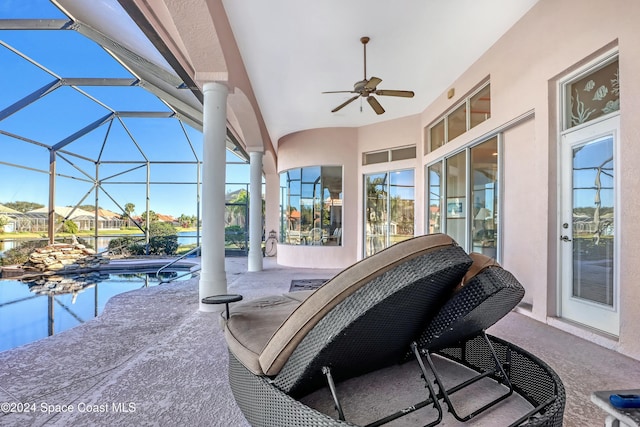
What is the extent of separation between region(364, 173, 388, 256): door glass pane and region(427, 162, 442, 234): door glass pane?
4.10 ft

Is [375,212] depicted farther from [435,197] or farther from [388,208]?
[435,197]

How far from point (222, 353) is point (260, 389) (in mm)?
1415

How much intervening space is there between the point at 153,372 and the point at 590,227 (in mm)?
4036

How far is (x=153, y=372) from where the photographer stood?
2.14 m

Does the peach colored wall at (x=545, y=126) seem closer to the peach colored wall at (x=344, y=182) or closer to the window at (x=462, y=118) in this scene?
the window at (x=462, y=118)

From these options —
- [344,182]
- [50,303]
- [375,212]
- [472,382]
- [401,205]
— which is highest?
[344,182]

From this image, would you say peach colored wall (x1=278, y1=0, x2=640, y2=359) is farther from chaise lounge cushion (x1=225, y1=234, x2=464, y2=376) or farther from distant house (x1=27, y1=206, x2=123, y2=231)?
distant house (x1=27, y1=206, x2=123, y2=231)

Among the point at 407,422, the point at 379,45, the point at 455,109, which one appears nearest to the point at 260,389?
the point at 407,422

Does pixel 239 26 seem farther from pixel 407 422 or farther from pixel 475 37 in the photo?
pixel 407 422

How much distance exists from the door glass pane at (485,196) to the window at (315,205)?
3576mm

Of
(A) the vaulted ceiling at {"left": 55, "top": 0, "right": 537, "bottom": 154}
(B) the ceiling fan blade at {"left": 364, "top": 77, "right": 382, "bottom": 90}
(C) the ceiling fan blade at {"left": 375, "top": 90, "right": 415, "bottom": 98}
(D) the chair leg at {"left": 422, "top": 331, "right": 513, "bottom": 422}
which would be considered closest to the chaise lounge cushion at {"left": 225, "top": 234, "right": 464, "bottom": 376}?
(D) the chair leg at {"left": 422, "top": 331, "right": 513, "bottom": 422}

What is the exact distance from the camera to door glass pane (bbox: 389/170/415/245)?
7.10 m

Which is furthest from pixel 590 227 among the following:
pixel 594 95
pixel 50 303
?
pixel 50 303

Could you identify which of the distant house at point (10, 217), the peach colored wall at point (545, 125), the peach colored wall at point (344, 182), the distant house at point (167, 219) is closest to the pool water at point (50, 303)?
the distant house at point (10, 217)
